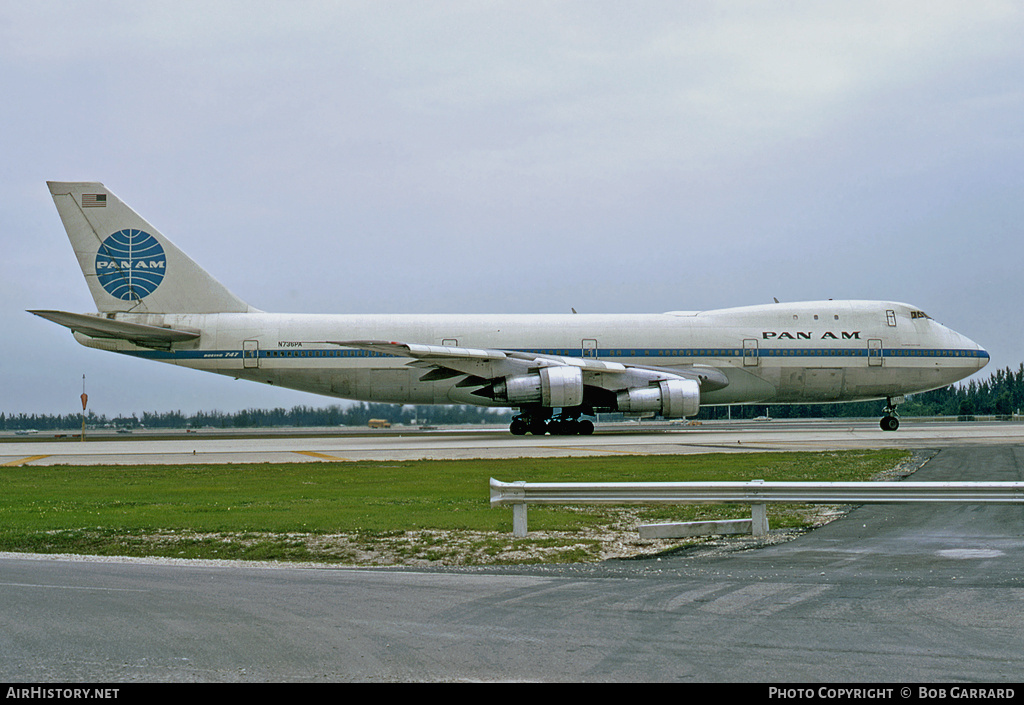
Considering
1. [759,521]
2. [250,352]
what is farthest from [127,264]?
[759,521]

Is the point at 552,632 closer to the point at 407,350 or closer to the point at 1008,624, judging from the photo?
the point at 1008,624

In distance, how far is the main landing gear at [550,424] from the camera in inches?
1460

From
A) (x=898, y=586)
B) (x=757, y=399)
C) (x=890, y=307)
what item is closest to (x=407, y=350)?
(x=757, y=399)

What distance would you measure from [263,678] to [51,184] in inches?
1502

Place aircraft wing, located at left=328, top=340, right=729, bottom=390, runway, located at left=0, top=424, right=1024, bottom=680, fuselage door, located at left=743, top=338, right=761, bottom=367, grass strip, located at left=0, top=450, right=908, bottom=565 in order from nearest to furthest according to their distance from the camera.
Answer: runway, located at left=0, top=424, right=1024, bottom=680, grass strip, located at left=0, top=450, right=908, bottom=565, aircraft wing, located at left=328, top=340, right=729, bottom=390, fuselage door, located at left=743, top=338, right=761, bottom=367

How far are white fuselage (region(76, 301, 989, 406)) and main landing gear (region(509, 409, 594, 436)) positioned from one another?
1.56 meters

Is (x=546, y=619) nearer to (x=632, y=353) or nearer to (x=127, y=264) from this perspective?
(x=632, y=353)

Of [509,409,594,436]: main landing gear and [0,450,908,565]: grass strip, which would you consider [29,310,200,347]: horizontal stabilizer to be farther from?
[509,409,594,436]: main landing gear

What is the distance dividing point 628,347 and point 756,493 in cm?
2654

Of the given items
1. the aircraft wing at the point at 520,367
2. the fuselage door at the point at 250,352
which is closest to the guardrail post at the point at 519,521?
the aircraft wing at the point at 520,367

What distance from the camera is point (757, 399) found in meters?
38.5

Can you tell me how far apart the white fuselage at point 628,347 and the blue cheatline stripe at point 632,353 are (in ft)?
0.13

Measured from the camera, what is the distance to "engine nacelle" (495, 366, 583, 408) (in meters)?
34.2

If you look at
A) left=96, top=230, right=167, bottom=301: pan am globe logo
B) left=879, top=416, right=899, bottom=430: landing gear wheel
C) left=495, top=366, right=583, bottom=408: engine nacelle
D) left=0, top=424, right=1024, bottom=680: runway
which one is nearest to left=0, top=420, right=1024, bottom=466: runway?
left=495, top=366, right=583, bottom=408: engine nacelle
